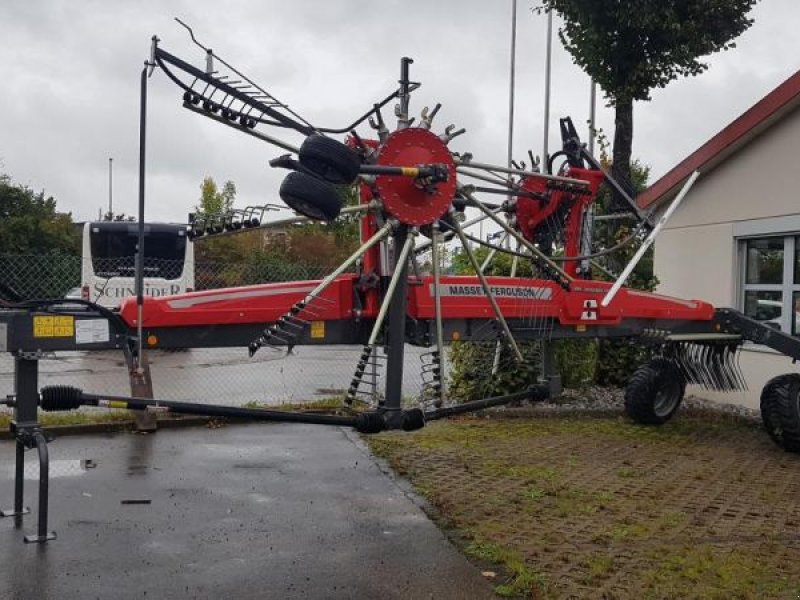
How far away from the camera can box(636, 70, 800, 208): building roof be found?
9445 mm

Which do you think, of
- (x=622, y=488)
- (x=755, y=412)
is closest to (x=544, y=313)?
(x=622, y=488)

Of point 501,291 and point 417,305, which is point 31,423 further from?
point 501,291

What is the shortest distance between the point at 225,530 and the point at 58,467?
246cm

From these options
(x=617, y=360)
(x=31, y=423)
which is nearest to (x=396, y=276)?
(x=31, y=423)

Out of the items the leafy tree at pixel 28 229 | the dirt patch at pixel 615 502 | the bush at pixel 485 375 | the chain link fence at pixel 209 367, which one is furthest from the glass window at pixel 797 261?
the leafy tree at pixel 28 229

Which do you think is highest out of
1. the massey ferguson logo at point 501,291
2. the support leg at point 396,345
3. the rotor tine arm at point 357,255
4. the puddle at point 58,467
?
the rotor tine arm at point 357,255

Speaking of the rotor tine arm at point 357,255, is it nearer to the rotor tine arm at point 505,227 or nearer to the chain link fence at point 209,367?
the rotor tine arm at point 505,227

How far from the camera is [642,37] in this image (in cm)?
1148

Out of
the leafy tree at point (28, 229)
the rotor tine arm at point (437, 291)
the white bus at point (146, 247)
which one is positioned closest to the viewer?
the rotor tine arm at point (437, 291)

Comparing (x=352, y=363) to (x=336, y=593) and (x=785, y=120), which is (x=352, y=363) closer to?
(x=785, y=120)

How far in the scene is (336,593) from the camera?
14.9ft

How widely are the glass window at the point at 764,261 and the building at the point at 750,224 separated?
0.01 metres

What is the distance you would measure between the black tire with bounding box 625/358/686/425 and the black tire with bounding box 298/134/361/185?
5.55 metres

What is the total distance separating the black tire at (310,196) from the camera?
458 cm
